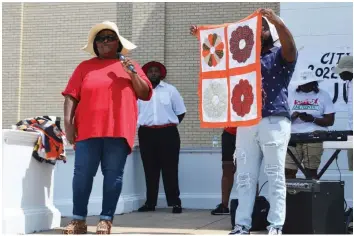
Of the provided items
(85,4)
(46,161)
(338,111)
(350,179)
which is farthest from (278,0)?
(46,161)

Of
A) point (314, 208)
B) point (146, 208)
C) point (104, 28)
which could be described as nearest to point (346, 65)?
point (314, 208)

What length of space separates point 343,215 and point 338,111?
10.6 ft

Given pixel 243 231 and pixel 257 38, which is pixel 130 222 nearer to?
pixel 243 231

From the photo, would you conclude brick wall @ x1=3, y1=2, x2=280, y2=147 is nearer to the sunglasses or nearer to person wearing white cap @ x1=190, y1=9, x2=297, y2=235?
the sunglasses

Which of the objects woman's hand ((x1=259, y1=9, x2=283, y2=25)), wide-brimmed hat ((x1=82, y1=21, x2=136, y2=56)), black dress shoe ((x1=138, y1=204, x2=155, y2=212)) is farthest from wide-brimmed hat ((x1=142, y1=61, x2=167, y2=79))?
woman's hand ((x1=259, y1=9, x2=283, y2=25))

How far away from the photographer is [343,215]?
17.1ft

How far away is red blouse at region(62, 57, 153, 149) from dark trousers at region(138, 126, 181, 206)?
257cm

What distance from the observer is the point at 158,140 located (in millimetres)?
7777

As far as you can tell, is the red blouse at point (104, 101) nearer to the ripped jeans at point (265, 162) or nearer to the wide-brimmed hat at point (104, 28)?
the wide-brimmed hat at point (104, 28)

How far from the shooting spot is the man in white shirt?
7762mm

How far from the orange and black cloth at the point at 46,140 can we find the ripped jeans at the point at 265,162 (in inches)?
72.1

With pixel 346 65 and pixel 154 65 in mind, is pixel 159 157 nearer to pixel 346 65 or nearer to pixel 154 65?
pixel 154 65

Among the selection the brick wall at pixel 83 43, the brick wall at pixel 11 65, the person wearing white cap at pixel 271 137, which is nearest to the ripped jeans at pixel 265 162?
the person wearing white cap at pixel 271 137

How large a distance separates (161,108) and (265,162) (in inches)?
129
